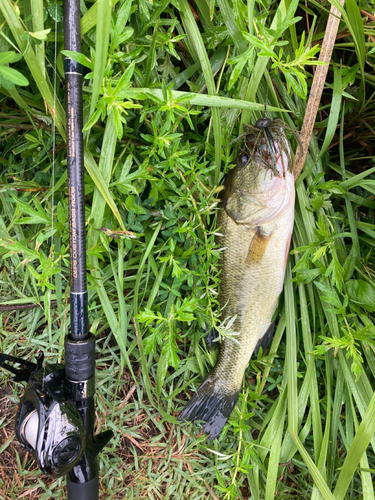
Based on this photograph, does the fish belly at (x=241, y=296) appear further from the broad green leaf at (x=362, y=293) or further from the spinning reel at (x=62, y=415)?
the spinning reel at (x=62, y=415)

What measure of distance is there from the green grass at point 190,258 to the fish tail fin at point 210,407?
0.06 m

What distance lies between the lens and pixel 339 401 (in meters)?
1.63

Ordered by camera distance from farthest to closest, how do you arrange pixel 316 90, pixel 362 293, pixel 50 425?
pixel 362 293 < pixel 316 90 < pixel 50 425

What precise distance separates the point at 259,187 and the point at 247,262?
0.34 metres

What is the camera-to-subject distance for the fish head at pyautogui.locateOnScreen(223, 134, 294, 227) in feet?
4.65

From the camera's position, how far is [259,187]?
A: 1459mm

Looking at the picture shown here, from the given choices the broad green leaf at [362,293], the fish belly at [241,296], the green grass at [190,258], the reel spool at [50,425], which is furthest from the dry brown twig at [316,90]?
the reel spool at [50,425]

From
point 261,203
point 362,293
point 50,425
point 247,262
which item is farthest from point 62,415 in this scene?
point 362,293

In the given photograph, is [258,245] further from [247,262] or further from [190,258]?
[190,258]

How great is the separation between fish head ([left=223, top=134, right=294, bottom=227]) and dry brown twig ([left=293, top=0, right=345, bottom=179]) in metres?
0.10

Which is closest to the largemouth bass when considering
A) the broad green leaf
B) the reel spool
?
the broad green leaf

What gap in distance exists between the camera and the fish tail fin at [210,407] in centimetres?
163

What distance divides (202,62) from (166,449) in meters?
1.81

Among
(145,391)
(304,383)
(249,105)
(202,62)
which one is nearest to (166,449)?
(145,391)
